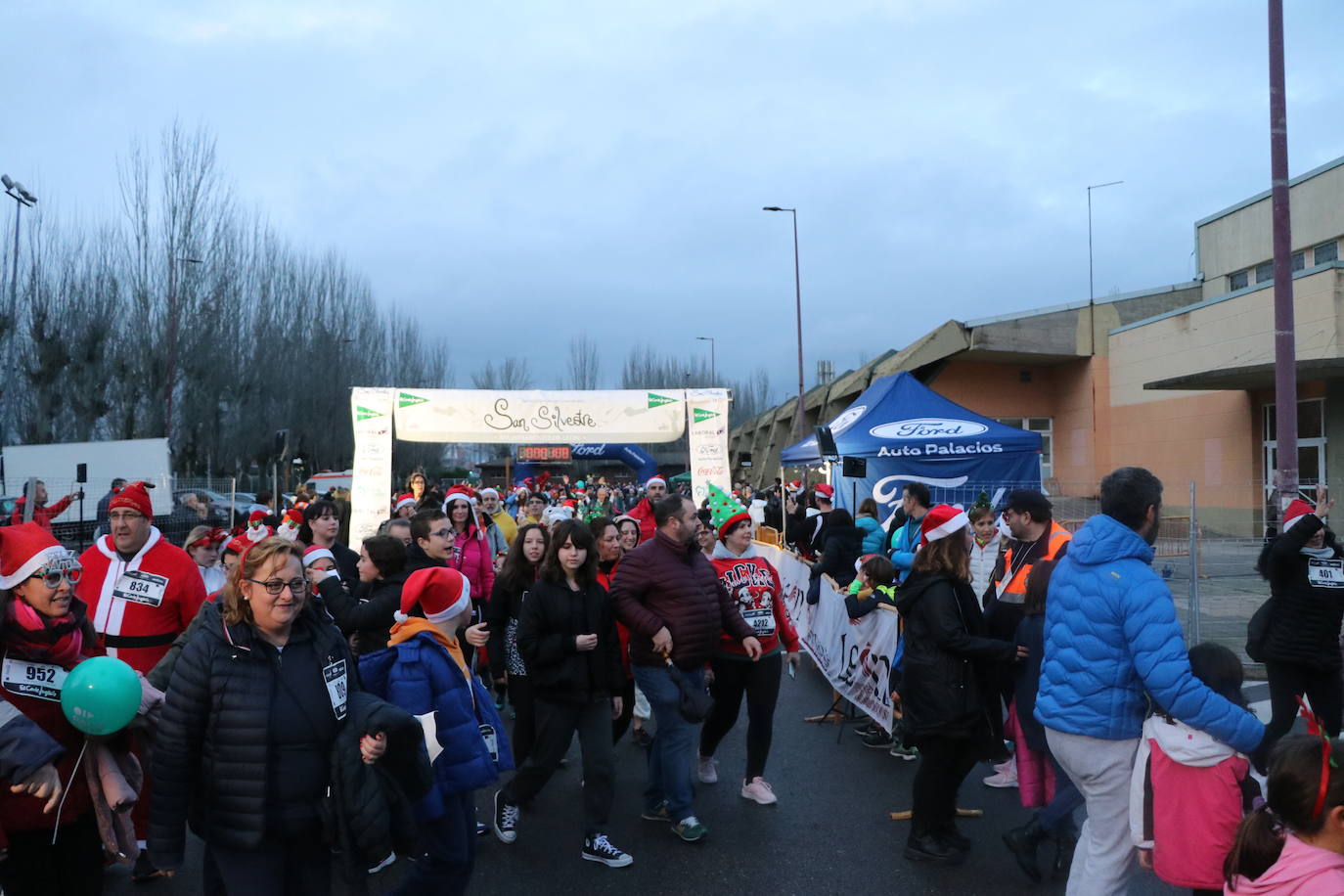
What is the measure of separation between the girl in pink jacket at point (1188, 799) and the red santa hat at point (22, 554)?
3.74 meters

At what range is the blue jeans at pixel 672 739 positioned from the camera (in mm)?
5273

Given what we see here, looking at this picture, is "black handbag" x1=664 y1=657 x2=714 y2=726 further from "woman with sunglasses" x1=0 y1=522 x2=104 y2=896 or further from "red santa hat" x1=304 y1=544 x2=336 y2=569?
"woman with sunglasses" x1=0 y1=522 x2=104 y2=896

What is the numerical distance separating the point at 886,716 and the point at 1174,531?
809 centimetres

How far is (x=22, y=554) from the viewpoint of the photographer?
3258 millimetres

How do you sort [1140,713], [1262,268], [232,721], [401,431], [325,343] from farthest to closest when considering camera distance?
[325,343] → [1262,268] → [401,431] → [1140,713] → [232,721]

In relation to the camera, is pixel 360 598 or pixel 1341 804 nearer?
pixel 1341 804

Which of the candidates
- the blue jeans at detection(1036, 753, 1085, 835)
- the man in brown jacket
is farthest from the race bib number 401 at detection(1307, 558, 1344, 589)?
the man in brown jacket

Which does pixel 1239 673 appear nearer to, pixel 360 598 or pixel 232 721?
pixel 232 721

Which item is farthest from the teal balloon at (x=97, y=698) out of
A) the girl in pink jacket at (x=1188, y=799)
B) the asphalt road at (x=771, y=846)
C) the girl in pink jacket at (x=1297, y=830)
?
the girl in pink jacket at (x=1188, y=799)

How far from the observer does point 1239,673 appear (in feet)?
11.2

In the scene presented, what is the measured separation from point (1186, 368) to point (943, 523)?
22605 millimetres

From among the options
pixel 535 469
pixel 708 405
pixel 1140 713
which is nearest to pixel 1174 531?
pixel 708 405

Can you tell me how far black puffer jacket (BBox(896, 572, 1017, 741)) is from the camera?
186 inches

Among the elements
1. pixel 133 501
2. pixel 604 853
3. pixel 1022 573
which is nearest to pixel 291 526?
pixel 133 501
